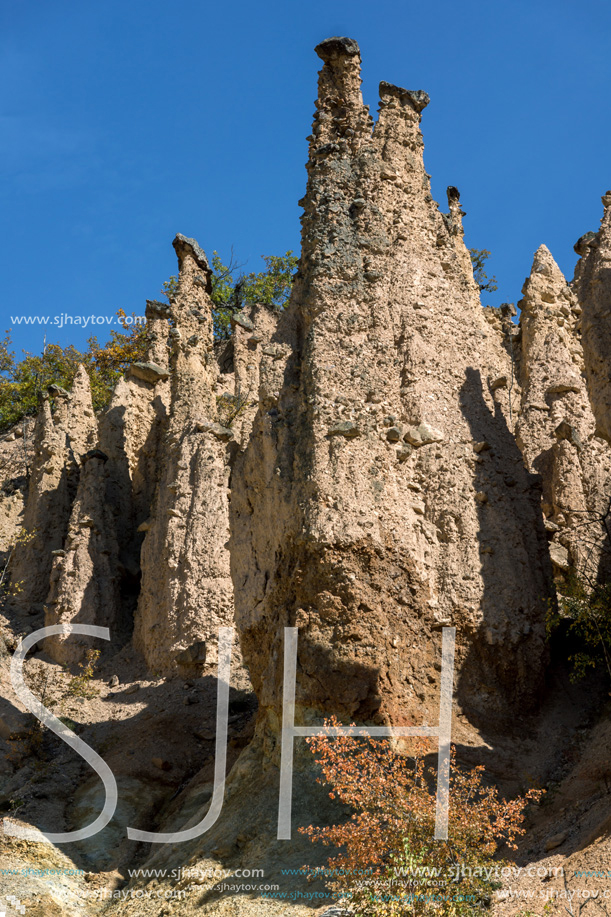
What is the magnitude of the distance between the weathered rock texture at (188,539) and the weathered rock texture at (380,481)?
284 centimetres

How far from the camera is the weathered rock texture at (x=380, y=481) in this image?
10180mm

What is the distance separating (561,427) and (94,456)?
8296mm

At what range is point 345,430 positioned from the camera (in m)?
10.8

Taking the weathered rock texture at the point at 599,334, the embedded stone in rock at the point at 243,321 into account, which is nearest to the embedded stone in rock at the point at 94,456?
the embedded stone in rock at the point at 243,321

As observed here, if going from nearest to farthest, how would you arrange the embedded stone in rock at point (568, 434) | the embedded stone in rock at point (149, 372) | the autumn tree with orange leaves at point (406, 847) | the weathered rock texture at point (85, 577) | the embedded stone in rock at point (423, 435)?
1. the autumn tree with orange leaves at point (406, 847)
2. the embedded stone in rock at point (423, 435)
3. the embedded stone in rock at point (568, 434)
4. the weathered rock texture at point (85, 577)
5. the embedded stone in rock at point (149, 372)

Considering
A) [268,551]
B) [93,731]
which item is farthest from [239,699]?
[268,551]

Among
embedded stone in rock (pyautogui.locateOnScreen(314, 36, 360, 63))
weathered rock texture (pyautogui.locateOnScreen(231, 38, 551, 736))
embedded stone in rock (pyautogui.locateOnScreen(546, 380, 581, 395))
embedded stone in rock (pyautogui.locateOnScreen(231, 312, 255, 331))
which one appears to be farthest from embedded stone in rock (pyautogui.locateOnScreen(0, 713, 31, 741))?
embedded stone in rock (pyautogui.locateOnScreen(314, 36, 360, 63))

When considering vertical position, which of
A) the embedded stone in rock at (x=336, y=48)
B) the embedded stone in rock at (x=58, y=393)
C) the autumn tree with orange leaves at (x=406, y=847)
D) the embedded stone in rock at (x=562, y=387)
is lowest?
the autumn tree with orange leaves at (x=406, y=847)

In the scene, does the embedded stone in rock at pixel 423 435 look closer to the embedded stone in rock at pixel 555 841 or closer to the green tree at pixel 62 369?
the embedded stone in rock at pixel 555 841

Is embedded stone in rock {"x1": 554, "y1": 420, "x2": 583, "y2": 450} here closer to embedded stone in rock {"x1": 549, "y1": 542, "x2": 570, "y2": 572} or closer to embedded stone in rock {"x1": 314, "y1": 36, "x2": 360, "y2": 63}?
embedded stone in rock {"x1": 549, "y1": 542, "x2": 570, "y2": 572}

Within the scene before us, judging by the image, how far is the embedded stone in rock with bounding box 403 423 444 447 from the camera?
1148cm

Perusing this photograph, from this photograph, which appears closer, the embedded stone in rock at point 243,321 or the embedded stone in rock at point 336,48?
the embedded stone in rock at point 336,48

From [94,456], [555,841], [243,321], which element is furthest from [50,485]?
[555,841]

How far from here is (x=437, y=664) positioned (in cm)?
1045
